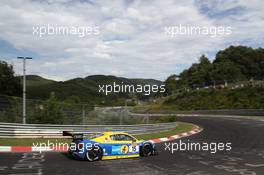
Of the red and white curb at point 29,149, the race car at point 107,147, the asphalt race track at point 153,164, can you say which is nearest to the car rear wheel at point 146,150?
the race car at point 107,147

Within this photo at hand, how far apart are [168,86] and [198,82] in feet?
44.9

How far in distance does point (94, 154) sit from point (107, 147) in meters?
0.63

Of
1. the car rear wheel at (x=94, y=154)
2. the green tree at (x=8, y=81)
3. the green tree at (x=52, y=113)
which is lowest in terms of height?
the car rear wheel at (x=94, y=154)

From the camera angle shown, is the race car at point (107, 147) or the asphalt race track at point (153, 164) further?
the race car at point (107, 147)

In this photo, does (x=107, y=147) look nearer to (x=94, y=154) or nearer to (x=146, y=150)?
(x=94, y=154)

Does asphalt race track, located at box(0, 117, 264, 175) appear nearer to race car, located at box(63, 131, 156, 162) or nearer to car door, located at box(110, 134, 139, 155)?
race car, located at box(63, 131, 156, 162)

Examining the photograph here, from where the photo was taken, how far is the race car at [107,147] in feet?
40.0

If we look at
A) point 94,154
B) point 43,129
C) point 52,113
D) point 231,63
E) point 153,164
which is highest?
point 231,63

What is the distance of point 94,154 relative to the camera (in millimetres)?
12312

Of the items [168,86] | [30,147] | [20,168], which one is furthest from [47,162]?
[168,86]

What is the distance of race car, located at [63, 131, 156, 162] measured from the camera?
40.0ft

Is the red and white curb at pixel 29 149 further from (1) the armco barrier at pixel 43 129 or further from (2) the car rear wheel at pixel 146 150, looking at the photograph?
(2) the car rear wheel at pixel 146 150

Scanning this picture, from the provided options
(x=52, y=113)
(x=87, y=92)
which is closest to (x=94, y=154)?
(x=52, y=113)

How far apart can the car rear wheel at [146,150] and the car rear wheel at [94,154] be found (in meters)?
1.98
